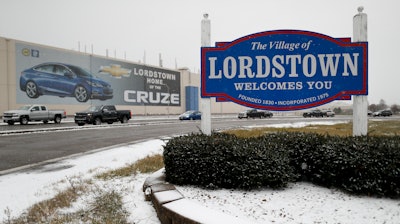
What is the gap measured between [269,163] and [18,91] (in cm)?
3695

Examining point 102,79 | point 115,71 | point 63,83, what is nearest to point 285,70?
point 63,83

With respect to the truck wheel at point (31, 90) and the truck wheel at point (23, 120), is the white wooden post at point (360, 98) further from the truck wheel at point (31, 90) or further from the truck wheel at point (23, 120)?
the truck wheel at point (31, 90)

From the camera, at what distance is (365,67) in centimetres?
513

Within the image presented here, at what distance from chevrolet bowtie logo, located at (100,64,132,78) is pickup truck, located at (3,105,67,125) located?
60.8 feet

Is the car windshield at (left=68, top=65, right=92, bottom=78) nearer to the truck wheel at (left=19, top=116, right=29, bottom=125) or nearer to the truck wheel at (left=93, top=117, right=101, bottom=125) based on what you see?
the truck wheel at (left=19, top=116, right=29, bottom=125)

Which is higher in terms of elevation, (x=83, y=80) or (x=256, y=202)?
(x=83, y=80)

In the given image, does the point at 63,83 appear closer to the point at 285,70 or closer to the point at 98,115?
the point at 98,115

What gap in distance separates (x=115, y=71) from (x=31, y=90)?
14.9 meters

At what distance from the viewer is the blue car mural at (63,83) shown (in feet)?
111

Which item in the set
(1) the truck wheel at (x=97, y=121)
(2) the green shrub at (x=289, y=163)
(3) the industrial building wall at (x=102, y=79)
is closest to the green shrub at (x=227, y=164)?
(2) the green shrub at (x=289, y=163)

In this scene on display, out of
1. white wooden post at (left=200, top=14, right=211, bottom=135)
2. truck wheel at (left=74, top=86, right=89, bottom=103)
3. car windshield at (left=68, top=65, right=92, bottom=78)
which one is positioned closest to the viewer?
white wooden post at (left=200, top=14, right=211, bottom=135)

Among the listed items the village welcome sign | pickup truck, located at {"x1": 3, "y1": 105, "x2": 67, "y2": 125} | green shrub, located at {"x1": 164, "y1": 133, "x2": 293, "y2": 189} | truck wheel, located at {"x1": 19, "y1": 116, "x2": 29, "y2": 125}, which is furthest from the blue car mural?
green shrub, located at {"x1": 164, "y1": 133, "x2": 293, "y2": 189}

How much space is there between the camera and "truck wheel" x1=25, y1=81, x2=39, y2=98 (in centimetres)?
3341

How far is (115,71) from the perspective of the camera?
46.4 meters
